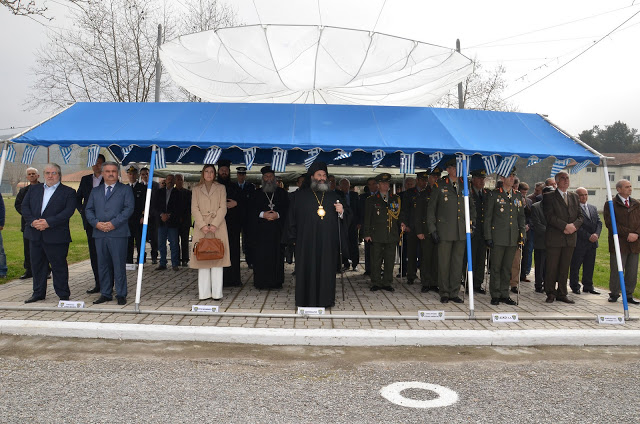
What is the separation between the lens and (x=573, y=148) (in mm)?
7031

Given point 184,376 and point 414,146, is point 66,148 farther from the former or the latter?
point 414,146

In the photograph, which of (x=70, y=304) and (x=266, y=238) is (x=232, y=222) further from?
(x=70, y=304)

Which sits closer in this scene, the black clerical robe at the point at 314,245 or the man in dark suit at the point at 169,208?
the black clerical robe at the point at 314,245

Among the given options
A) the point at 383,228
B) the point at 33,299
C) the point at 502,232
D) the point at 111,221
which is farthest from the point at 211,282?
the point at 502,232

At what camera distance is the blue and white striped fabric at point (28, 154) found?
6738 millimetres

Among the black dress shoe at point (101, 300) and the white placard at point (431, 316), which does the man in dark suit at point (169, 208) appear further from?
the white placard at point (431, 316)

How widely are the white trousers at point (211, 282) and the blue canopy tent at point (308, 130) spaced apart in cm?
108

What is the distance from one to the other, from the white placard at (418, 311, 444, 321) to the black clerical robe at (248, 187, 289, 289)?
2.98 meters

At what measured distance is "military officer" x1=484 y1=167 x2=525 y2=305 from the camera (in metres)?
7.55

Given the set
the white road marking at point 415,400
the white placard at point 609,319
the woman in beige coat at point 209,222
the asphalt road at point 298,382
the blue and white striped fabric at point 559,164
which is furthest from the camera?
the woman in beige coat at point 209,222

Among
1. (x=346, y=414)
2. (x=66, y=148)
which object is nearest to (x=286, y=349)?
(x=346, y=414)

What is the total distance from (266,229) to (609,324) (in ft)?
17.6

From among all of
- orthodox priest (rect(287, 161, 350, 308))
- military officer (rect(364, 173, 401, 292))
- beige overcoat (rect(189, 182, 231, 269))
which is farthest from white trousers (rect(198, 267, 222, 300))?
military officer (rect(364, 173, 401, 292))

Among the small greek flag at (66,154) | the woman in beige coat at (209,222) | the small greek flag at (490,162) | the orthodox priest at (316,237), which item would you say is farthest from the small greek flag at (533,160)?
the small greek flag at (66,154)
